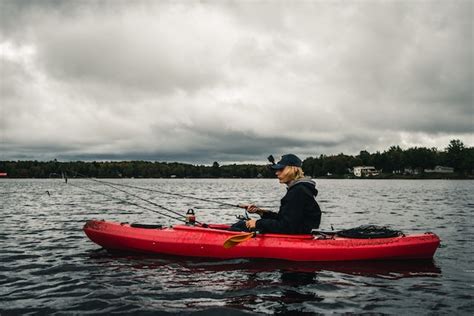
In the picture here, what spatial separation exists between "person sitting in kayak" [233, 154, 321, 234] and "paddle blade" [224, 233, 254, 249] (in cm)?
23

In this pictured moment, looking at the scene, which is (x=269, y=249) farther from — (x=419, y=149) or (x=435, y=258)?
(x=419, y=149)

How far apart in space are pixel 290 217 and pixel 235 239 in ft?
4.55

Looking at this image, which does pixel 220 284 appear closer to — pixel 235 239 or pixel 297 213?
pixel 235 239

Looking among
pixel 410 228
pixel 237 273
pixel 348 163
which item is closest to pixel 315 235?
pixel 237 273

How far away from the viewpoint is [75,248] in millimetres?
12000

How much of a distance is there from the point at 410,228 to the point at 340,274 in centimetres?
872

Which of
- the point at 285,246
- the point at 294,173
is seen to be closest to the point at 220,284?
the point at 285,246

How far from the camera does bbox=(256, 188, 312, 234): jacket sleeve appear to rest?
9.16 metres

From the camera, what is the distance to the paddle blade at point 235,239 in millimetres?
9508

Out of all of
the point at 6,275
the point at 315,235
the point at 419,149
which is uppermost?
the point at 419,149

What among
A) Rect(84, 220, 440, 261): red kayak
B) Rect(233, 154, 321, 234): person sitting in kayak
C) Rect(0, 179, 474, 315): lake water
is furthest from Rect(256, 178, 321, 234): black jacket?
Rect(0, 179, 474, 315): lake water

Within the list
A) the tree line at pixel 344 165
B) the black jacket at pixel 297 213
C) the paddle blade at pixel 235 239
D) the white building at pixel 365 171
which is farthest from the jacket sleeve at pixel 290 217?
the white building at pixel 365 171

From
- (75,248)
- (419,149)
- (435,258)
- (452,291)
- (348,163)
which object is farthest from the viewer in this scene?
(348,163)

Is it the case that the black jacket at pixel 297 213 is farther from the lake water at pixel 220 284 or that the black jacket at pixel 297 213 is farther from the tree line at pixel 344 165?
the tree line at pixel 344 165
